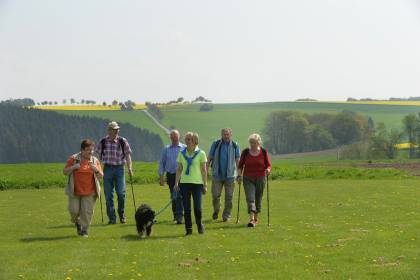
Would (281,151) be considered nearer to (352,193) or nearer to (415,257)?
(352,193)

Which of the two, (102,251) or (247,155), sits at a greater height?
(247,155)

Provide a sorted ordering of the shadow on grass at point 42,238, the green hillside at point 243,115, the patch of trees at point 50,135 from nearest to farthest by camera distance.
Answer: the shadow on grass at point 42,238
the patch of trees at point 50,135
the green hillside at point 243,115

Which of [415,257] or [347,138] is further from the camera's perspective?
[347,138]

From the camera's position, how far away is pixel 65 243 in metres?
13.3

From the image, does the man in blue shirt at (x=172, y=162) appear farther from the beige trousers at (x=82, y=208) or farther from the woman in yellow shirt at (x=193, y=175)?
the beige trousers at (x=82, y=208)

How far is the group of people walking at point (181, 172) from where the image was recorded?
14359mm

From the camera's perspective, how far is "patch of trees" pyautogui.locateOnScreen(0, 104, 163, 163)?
11300 cm

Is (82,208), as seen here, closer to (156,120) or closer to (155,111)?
(156,120)

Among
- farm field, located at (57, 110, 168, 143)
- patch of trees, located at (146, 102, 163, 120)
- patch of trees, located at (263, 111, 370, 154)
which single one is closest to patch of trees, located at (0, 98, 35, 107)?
farm field, located at (57, 110, 168, 143)

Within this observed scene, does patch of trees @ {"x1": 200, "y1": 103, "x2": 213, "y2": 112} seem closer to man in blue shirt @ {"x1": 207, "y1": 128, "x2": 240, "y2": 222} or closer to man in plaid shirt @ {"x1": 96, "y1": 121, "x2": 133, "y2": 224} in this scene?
man in blue shirt @ {"x1": 207, "y1": 128, "x2": 240, "y2": 222}

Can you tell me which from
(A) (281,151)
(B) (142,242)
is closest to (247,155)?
(B) (142,242)

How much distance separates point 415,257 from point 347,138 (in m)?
99.4

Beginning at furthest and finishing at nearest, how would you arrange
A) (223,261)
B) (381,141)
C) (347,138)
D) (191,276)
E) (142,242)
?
(347,138) → (381,141) → (142,242) → (223,261) → (191,276)

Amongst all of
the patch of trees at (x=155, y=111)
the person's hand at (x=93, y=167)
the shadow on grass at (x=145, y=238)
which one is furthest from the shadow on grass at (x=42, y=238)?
the patch of trees at (x=155, y=111)
